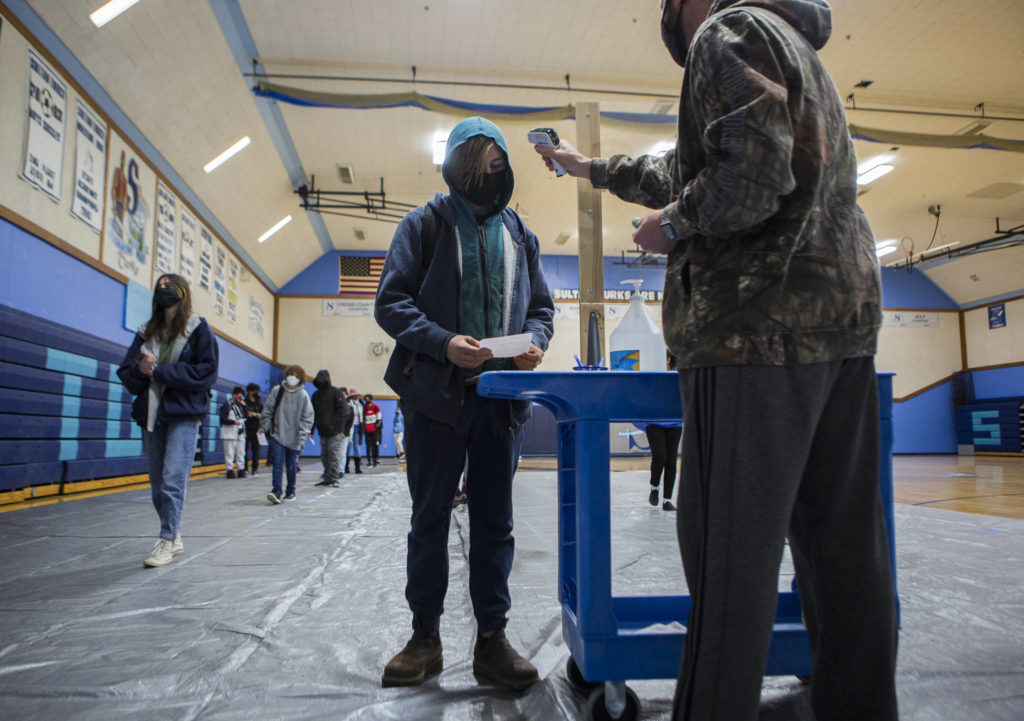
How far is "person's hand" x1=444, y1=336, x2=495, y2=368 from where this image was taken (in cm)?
140

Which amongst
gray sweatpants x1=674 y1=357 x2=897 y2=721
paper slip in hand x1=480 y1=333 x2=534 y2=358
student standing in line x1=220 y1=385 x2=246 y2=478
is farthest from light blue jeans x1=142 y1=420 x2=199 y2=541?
student standing in line x1=220 y1=385 x2=246 y2=478

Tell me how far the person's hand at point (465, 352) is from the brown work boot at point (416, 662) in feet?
2.38

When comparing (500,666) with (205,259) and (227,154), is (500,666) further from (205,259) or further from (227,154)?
(205,259)

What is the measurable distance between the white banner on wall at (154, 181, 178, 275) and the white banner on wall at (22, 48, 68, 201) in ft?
7.91

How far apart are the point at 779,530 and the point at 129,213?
869 centimetres

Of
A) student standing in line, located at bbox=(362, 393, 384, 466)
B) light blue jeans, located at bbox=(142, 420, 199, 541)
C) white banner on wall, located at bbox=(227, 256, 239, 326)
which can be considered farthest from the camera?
student standing in line, located at bbox=(362, 393, 384, 466)

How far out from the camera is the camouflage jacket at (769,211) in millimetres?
840

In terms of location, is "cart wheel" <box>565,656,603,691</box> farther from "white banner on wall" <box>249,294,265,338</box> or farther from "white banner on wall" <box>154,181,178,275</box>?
"white banner on wall" <box>249,294,265,338</box>

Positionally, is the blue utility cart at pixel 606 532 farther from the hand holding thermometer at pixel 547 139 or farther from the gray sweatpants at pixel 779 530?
the hand holding thermometer at pixel 547 139

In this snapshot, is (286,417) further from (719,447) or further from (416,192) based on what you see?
(416,192)

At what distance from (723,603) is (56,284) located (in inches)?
286

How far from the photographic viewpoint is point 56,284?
19.6 ft

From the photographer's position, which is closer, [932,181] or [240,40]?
[240,40]

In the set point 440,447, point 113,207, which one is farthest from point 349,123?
point 440,447
